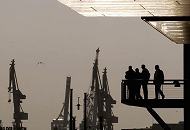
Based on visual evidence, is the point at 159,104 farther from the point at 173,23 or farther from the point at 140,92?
the point at 173,23

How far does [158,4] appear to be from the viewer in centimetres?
3200

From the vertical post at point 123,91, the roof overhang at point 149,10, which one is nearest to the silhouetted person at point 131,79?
the vertical post at point 123,91

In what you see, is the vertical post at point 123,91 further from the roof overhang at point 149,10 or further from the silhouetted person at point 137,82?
the roof overhang at point 149,10

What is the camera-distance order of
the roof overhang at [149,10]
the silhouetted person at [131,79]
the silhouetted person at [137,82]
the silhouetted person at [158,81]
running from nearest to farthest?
the roof overhang at [149,10], the silhouetted person at [131,79], the silhouetted person at [137,82], the silhouetted person at [158,81]

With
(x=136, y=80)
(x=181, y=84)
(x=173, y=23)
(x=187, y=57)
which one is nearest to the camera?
(x=173, y=23)

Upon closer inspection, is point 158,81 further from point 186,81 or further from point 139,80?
point 186,81

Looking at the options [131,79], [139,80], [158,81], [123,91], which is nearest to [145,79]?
[139,80]

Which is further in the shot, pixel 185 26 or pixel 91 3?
pixel 185 26

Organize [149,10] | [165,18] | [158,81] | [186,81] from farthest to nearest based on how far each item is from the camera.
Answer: [186,81]
[158,81]
[149,10]
[165,18]

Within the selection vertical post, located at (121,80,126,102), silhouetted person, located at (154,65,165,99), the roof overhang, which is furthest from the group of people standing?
the roof overhang

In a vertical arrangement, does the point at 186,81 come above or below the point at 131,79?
above

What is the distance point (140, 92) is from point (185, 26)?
184 inches

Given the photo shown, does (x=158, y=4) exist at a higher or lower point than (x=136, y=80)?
higher

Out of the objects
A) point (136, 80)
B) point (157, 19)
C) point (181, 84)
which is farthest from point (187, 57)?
point (157, 19)
